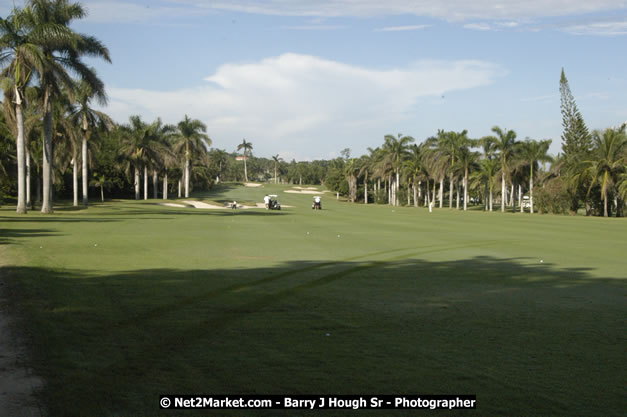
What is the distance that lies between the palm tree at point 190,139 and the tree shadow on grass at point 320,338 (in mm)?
80947

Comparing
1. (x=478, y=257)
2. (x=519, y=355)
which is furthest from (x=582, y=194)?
(x=519, y=355)

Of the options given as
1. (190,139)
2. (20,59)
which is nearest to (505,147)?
(190,139)

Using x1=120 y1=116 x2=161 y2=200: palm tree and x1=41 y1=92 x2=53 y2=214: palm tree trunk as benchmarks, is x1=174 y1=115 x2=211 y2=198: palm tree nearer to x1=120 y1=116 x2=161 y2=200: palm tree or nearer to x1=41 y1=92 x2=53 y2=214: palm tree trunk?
x1=120 y1=116 x2=161 y2=200: palm tree

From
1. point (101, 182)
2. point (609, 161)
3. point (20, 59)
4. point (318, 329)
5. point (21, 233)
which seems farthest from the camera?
point (101, 182)

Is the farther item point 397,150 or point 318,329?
point 397,150

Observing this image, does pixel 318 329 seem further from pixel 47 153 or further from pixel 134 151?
pixel 134 151

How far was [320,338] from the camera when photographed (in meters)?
7.23

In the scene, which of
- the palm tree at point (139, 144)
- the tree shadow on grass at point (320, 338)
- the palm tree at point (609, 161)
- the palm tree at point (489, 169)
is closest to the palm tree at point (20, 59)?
the tree shadow on grass at point (320, 338)

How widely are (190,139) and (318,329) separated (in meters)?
88.0

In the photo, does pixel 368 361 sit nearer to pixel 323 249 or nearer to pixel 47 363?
pixel 47 363

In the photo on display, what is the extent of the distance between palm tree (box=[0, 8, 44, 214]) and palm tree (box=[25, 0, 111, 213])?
2.05ft

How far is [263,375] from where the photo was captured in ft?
18.7

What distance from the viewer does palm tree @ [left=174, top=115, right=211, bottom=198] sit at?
3590 inches

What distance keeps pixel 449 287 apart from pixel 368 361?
229 inches
